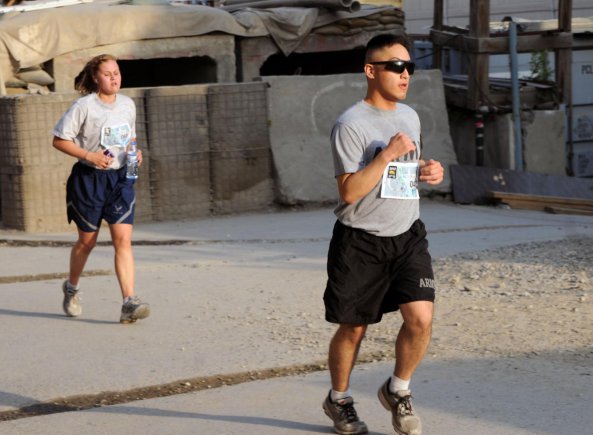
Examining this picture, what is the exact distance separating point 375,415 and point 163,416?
96 cm

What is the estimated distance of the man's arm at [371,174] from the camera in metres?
4.51

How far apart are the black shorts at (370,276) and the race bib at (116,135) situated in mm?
2606

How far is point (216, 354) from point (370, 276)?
174 centimetres

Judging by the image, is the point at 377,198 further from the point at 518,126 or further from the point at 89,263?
the point at 518,126

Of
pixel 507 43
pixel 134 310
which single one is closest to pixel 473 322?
pixel 134 310

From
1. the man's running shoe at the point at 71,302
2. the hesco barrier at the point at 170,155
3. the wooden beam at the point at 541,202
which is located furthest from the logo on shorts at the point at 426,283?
the wooden beam at the point at 541,202

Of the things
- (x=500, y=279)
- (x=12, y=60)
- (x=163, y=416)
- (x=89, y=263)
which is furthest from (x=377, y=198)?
(x=12, y=60)

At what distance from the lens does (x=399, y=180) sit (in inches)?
186

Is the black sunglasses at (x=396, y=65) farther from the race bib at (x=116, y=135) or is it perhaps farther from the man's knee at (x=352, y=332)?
the race bib at (x=116, y=135)

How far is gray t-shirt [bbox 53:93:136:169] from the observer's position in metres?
6.98

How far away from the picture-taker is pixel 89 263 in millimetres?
9328

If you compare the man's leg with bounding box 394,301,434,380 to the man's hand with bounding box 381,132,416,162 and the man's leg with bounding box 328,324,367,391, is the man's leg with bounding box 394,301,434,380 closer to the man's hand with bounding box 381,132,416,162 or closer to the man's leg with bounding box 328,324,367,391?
the man's leg with bounding box 328,324,367,391

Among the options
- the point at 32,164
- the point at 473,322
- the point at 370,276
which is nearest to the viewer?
the point at 370,276

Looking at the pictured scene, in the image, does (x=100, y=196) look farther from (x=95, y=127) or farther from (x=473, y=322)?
(x=473, y=322)
